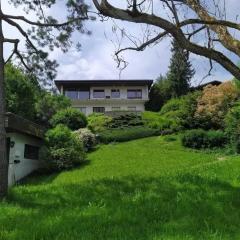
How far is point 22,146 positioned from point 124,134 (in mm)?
14232

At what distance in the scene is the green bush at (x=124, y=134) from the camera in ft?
138

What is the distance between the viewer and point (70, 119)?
4344cm

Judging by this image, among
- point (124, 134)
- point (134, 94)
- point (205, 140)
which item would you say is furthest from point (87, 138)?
point (134, 94)

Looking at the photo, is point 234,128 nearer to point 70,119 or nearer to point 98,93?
point 70,119

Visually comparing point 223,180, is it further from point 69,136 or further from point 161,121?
point 161,121

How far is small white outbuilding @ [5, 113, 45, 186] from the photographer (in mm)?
27969

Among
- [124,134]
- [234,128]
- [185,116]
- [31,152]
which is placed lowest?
[31,152]

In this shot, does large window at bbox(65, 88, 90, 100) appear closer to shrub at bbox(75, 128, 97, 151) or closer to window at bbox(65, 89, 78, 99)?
window at bbox(65, 89, 78, 99)

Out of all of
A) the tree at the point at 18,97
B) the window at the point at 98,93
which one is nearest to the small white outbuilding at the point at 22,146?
the tree at the point at 18,97

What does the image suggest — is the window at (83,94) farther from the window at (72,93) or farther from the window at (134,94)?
the window at (134,94)

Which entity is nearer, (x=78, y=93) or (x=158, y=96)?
(x=158, y=96)

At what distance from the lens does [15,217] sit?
9672mm

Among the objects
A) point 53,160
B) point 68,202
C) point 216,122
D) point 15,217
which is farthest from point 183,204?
point 216,122

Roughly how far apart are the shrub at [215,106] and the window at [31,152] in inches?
666
